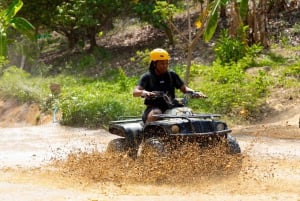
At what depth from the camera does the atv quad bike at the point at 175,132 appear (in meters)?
6.61

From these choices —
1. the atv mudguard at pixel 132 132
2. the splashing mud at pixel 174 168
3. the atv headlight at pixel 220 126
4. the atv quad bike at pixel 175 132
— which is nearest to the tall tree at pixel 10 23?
the atv mudguard at pixel 132 132

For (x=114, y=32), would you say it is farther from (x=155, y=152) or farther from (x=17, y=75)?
(x=155, y=152)

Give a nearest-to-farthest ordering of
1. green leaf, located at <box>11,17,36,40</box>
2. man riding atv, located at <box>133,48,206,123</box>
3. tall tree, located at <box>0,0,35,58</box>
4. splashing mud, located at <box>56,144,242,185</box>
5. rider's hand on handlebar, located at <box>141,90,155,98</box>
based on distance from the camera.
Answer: splashing mud, located at <box>56,144,242,185</box> → rider's hand on handlebar, located at <box>141,90,155,98</box> → man riding atv, located at <box>133,48,206,123</box> → tall tree, located at <box>0,0,35,58</box> → green leaf, located at <box>11,17,36,40</box>

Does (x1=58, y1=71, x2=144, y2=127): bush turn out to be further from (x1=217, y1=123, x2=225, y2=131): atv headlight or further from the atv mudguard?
(x1=217, y1=123, x2=225, y2=131): atv headlight

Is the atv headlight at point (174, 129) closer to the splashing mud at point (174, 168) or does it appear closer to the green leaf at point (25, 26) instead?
the splashing mud at point (174, 168)

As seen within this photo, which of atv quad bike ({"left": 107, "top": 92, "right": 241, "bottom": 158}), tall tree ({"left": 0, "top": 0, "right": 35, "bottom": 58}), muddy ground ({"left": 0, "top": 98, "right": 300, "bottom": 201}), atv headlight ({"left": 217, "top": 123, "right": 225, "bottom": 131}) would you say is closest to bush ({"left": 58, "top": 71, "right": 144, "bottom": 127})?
tall tree ({"left": 0, "top": 0, "right": 35, "bottom": 58})

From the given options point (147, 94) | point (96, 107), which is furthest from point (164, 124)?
point (96, 107)

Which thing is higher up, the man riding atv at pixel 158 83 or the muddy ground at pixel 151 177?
the man riding atv at pixel 158 83

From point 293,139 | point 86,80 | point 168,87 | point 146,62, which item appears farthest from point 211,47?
point 168,87

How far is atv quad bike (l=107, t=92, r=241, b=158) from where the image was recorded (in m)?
6.61

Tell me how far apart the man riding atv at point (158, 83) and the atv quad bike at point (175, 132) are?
0.13 meters

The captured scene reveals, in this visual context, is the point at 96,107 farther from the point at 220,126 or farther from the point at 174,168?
the point at 174,168

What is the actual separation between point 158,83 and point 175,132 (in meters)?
0.93

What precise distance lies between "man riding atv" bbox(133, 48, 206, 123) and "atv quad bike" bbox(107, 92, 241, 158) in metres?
0.13
